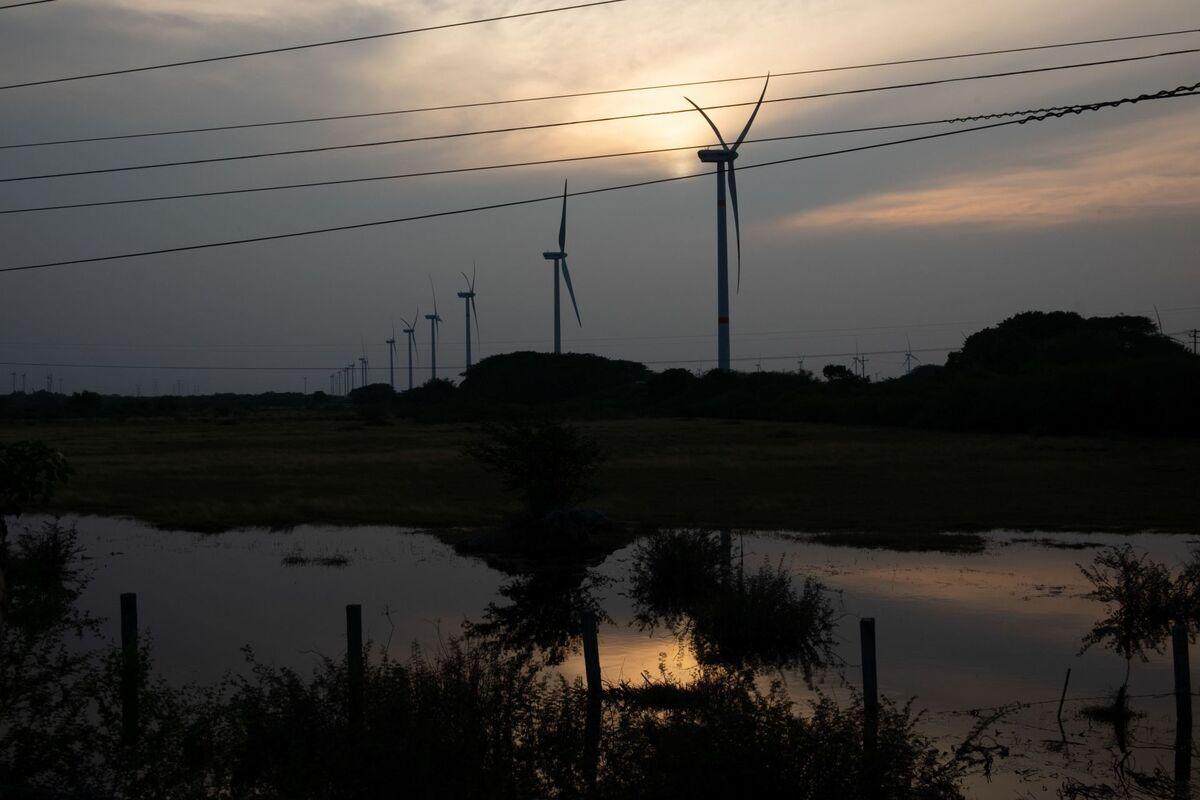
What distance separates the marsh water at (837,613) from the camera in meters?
13.1

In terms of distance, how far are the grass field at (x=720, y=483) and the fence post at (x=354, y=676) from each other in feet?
65.2

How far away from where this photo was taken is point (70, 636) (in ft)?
59.3

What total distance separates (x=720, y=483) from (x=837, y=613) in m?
24.8

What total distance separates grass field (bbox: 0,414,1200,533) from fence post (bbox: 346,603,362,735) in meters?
19.9

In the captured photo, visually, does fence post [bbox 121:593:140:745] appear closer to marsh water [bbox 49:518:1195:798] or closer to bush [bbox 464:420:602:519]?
marsh water [bbox 49:518:1195:798]

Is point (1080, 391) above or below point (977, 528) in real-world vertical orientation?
above

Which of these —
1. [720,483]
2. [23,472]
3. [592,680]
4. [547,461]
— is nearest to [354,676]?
[592,680]

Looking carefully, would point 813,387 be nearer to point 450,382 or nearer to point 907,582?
point 450,382

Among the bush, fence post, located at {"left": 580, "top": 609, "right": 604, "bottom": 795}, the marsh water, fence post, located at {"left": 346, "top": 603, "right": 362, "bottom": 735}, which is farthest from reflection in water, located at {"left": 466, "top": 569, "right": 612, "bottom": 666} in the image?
Result: the bush

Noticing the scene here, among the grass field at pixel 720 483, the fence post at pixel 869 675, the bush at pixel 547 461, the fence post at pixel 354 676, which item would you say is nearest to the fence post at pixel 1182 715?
the fence post at pixel 869 675

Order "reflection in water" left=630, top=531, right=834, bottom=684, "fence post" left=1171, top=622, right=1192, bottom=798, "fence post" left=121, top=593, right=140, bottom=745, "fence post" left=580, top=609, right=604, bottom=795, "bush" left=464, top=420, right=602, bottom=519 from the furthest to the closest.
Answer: "bush" left=464, top=420, right=602, bottom=519 → "reflection in water" left=630, top=531, right=834, bottom=684 → "fence post" left=580, top=609, right=604, bottom=795 → "fence post" left=121, top=593, right=140, bottom=745 → "fence post" left=1171, top=622, right=1192, bottom=798

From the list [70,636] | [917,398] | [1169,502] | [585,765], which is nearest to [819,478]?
[1169,502]

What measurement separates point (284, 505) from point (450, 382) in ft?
490

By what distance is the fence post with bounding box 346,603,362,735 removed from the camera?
32.7ft
